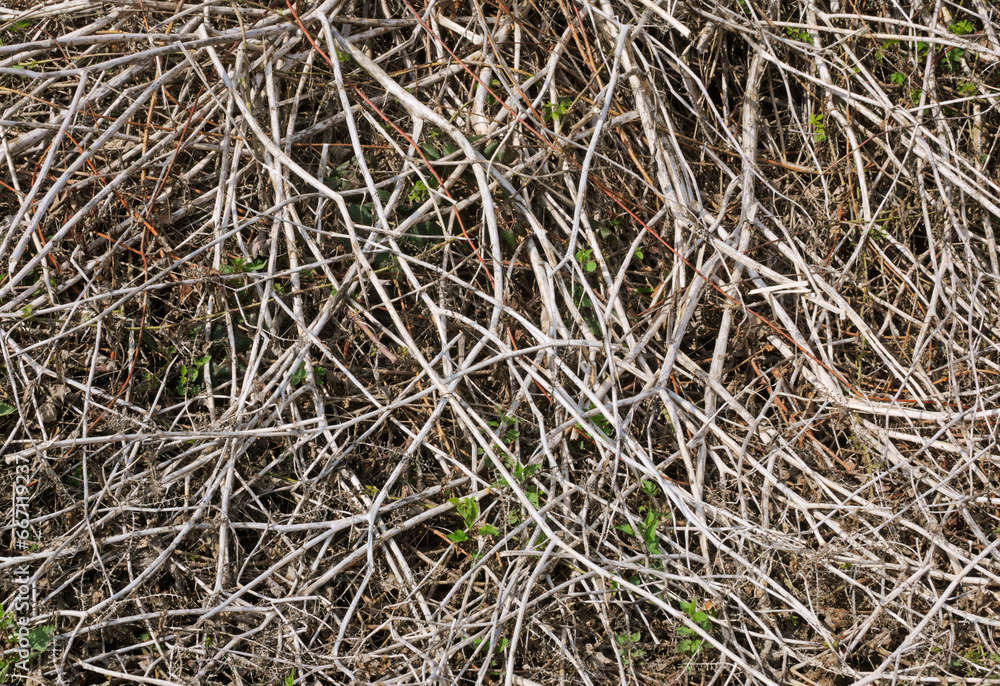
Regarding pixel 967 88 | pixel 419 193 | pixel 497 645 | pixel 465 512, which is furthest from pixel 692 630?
pixel 967 88

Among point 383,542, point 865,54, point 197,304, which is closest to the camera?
point 383,542

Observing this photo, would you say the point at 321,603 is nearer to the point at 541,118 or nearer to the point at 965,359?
the point at 541,118

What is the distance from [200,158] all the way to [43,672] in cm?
146

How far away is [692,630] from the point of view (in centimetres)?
174

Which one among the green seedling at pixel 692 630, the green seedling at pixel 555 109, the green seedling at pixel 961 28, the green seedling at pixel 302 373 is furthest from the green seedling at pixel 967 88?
the green seedling at pixel 302 373

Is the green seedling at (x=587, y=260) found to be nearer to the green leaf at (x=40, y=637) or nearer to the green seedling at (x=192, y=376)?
the green seedling at (x=192, y=376)

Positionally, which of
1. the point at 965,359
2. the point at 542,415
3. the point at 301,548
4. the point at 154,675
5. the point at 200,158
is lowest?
the point at 154,675

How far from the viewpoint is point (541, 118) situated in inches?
76.5

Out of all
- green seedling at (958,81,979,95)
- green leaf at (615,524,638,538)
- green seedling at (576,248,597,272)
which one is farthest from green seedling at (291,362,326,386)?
green seedling at (958,81,979,95)

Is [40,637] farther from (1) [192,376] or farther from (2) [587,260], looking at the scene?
(2) [587,260]

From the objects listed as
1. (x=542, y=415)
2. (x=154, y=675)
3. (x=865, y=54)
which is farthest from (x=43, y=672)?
(x=865, y=54)

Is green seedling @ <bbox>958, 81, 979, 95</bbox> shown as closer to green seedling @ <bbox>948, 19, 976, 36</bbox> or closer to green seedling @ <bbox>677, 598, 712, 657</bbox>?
green seedling @ <bbox>948, 19, 976, 36</bbox>

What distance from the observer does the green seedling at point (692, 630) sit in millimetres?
1711

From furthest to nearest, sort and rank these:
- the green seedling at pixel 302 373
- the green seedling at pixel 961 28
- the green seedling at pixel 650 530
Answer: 1. the green seedling at pixel 961 28
2. the green seedling at pixel 302 373
3. the green seedling at pixel 650 530
